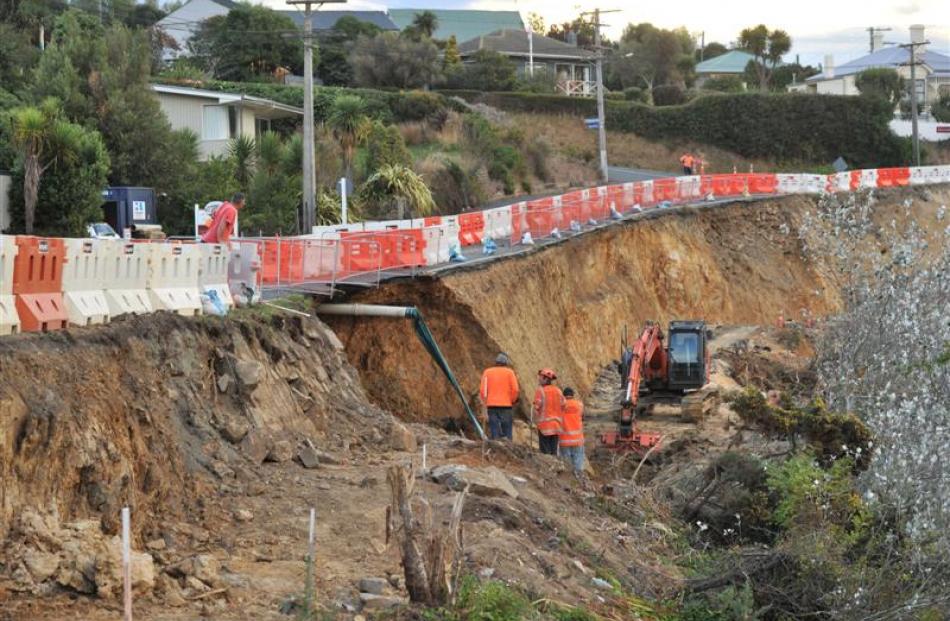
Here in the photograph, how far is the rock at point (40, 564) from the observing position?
10891mm

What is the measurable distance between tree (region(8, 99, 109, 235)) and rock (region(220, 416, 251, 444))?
1872cm

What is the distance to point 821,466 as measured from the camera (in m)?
21.4

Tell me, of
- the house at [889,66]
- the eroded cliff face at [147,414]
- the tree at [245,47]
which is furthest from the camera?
the house at [889,66]

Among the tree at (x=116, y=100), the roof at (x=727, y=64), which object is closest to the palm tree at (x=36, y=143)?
the tree at (x=116, y=100)

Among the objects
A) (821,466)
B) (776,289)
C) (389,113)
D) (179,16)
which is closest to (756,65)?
(179,16)

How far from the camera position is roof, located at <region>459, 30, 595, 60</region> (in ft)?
336

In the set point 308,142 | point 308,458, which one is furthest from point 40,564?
point 308,142

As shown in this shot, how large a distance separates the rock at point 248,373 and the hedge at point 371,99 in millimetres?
43353

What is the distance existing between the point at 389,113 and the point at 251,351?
5046 cm

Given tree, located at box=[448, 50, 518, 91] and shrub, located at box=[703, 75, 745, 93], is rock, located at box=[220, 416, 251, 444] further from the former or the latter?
shrub, located at box=[703, 75, 745, 93]

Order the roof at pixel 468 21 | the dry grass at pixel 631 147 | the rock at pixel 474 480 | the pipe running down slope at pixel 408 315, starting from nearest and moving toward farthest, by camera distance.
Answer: the rock at pixel 474 480
the pipe running down slope at pixel 408 315
the dry grass at pixel 631 147
the roof at pixel 468 21

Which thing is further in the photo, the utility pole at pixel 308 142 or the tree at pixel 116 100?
the tree at pixel 116 100

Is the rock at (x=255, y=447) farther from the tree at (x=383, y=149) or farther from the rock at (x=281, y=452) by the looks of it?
the tree at (x=383, y=149)

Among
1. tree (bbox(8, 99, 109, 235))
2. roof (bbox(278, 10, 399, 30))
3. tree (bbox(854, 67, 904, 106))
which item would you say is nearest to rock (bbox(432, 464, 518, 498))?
tree (bbox(8, 99, 109, 235))
